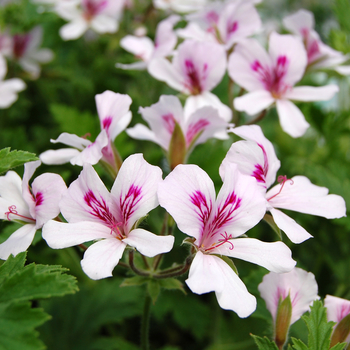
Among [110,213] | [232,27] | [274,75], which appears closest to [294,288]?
[110,213]

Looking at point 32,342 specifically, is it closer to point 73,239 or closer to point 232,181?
point 73,239

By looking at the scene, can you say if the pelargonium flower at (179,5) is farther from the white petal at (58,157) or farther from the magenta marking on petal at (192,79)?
the white petal at (58,157)

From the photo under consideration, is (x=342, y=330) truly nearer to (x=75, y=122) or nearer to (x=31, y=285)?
(x=31, y=285)

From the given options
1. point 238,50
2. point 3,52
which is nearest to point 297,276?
point 238,50

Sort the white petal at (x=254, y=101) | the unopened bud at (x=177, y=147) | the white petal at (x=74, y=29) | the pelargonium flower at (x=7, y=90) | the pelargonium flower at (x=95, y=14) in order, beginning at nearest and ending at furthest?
the unopened bud at (x=177, y=147) → the white petal at (x=254, y=101) → the pelargonium flower at (x=7, y=90) → the white petal at (x=74, y=29) → the pelargonium flower at (x=95, y=14)

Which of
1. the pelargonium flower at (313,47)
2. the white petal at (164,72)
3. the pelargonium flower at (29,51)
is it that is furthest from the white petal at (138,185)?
the pelargonium flower at (29,51)

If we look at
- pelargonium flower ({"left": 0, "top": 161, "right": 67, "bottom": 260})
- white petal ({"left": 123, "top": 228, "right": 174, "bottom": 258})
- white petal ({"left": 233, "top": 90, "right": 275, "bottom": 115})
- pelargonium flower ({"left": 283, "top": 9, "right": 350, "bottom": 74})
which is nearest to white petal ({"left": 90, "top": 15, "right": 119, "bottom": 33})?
pelargonium flower ({"left": 283, "top": 9, "right": 350, "bottom": 74})

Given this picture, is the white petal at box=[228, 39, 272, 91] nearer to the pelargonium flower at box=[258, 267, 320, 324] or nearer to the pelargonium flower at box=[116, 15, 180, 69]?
the pelargonium flower at box=[116, 15, 180, 69]
